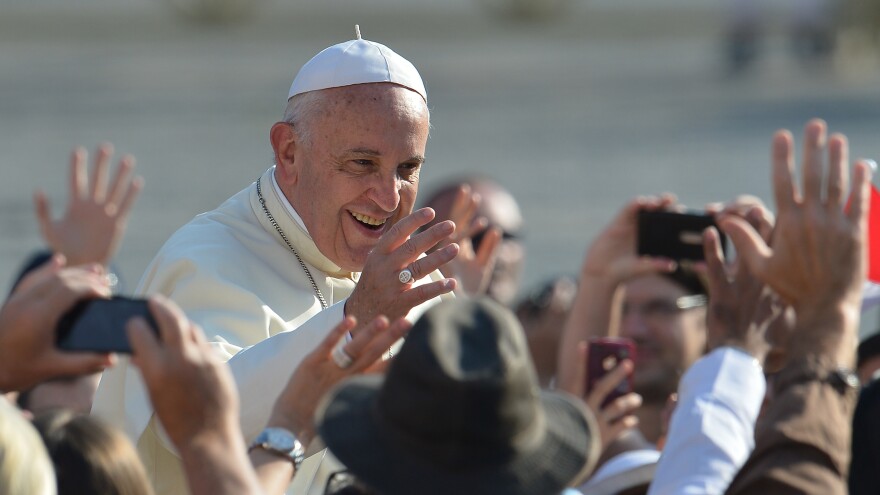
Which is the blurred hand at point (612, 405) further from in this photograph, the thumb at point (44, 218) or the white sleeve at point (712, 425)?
the thumb at point (44, 218)

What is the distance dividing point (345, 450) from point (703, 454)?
91cm

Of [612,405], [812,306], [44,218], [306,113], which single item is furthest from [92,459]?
[44,218]

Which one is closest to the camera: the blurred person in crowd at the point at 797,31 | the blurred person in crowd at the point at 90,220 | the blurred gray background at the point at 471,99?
the blurred person in crowd at the point at 90,220

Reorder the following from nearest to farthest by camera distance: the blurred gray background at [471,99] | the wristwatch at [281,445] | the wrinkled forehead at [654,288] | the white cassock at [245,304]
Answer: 1. the wristwatch at [281,445]
2. the white cassock at [245,304]
3. the wrinkled forehead at [654,288]
4. the blurred gray background at [471,99]

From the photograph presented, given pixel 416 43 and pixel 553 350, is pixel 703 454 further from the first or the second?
pixel 416 43

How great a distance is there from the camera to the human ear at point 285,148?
13.5 feet

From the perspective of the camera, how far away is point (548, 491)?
244 cm

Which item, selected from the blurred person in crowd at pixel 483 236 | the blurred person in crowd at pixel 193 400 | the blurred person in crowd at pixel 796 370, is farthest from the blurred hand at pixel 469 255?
the blurred person in crowd at pixel 193 400

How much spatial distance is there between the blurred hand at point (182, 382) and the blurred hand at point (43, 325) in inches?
10.2

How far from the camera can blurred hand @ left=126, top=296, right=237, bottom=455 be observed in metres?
2.38

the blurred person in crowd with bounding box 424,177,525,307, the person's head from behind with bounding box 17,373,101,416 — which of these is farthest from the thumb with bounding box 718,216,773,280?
the person's head from behind with bounding box 17,373,101,416

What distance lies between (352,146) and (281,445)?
1.32 meters

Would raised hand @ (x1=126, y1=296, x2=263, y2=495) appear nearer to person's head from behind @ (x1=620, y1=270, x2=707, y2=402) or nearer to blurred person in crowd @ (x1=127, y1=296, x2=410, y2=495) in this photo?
blurred person in crowd @ (x1=127, y1=296, x2=410, y2=495)

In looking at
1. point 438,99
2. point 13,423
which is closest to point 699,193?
point 438,99
